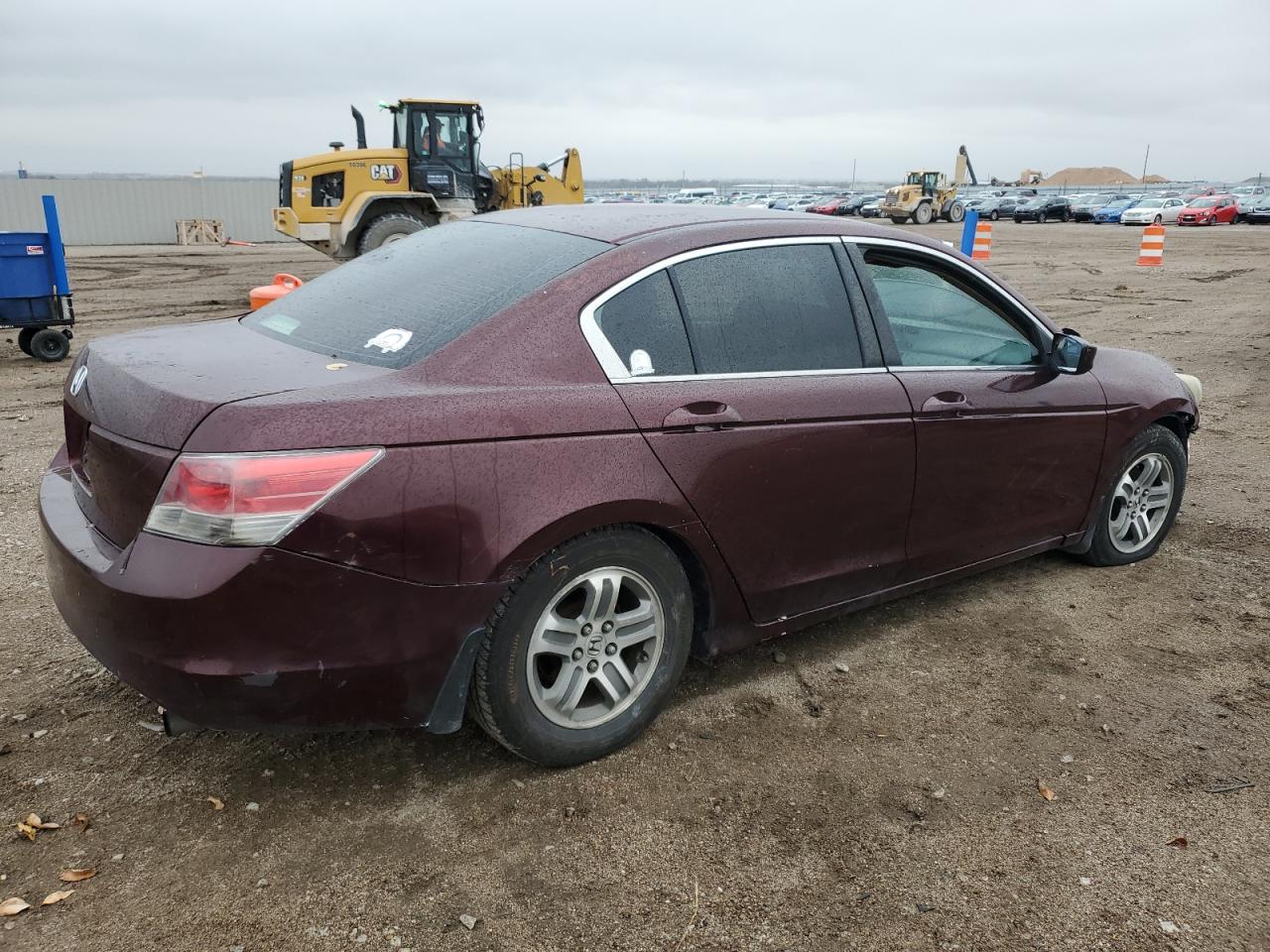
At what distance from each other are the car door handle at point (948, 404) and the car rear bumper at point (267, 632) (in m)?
1.76

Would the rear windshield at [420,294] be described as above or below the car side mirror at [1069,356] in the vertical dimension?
above

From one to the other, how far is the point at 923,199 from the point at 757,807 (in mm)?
Answer: 46120

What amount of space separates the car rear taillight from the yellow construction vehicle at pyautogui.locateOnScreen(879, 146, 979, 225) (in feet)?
152

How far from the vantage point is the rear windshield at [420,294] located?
286cm

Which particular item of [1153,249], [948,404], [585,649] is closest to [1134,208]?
[1153,249]

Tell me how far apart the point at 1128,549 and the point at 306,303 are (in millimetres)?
3800

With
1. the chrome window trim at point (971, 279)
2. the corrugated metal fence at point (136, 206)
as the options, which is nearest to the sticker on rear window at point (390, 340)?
the chrome window trim at point (971, 279)

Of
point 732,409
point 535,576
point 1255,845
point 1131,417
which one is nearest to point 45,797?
point 535,576

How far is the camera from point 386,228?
54.4 ft

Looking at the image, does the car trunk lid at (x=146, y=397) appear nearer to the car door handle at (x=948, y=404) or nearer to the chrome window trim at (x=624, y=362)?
the chrome window trim at (x=624, y=362)

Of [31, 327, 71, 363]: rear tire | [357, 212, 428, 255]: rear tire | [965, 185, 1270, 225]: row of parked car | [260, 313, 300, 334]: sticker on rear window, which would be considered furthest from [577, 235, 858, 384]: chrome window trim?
[965, 185, 1270, 225]: row of parked car

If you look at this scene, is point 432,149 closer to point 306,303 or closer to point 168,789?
point 306,303

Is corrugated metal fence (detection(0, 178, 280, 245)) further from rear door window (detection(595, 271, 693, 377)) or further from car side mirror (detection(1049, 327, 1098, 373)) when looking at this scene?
car side mirror (detection(1049, 327, 1098, 373))

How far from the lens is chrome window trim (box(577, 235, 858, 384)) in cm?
289
